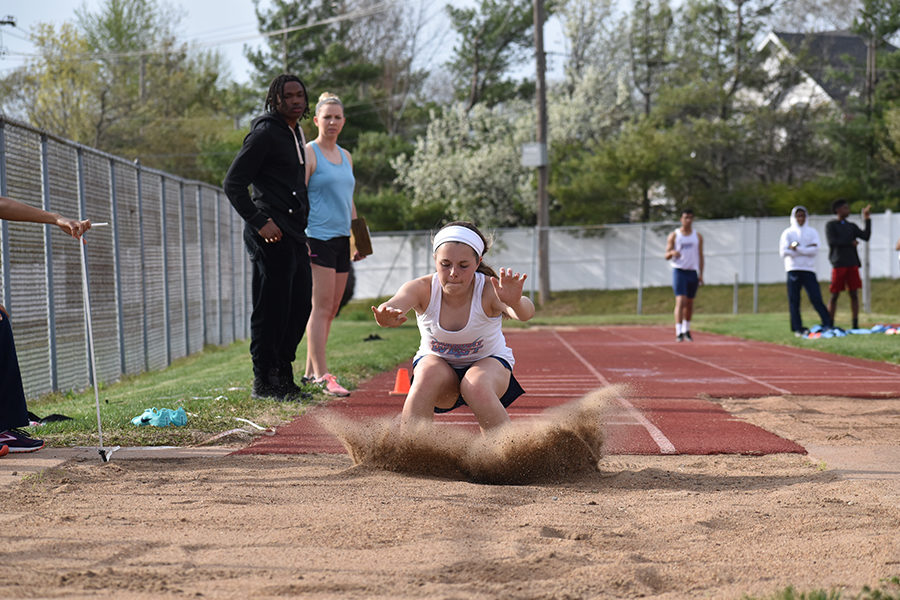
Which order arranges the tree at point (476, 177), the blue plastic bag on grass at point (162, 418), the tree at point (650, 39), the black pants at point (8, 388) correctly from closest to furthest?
the black pants at point (8, 388) < the blue plastic bag on grass at point (162, 418) < the tree at point (476, 177) < the tree at point (650, 39)

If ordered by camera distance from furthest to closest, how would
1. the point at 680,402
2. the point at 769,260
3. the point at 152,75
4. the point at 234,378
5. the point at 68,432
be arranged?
the point at 152,75 → the point at 769,260 → the point at 234,378 → the point at 680,402 → the point at 68,432

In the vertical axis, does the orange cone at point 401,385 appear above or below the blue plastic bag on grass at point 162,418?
below

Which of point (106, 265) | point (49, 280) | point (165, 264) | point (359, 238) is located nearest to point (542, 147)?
point (165, 264)

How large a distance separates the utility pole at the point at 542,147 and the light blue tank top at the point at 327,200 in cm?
2088

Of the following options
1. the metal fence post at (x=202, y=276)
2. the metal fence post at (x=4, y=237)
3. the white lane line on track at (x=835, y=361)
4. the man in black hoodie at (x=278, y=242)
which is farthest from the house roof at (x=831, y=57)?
the metal fence post at (x=4, y=237)

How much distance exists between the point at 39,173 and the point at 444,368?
518cm

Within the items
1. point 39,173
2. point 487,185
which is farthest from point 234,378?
point 487,185

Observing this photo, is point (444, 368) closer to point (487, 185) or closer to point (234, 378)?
point (234, 378)

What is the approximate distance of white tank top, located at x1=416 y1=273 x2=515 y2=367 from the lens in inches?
191

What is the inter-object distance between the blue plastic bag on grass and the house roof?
114 ft

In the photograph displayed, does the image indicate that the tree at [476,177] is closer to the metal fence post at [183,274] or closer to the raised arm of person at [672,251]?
the raised arm of person at [672,251]

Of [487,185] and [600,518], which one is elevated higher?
[487,185]

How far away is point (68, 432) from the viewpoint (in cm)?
539

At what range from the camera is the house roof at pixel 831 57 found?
37469mm
